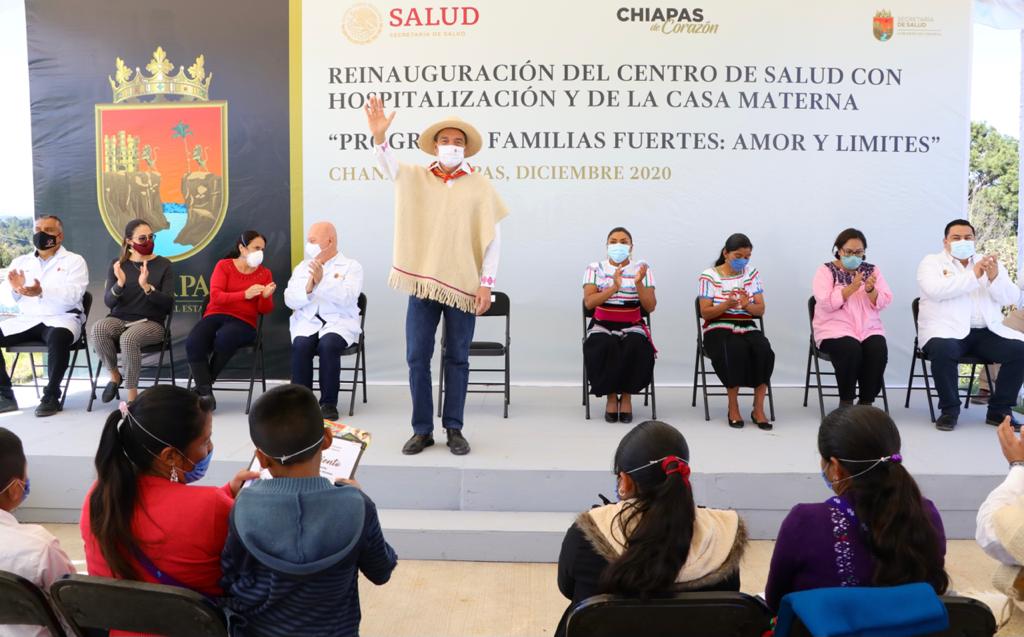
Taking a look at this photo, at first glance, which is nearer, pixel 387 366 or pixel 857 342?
pixel 857 342

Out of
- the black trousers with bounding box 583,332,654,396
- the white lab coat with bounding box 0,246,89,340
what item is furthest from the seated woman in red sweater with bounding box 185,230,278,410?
the black trousers with bounding box 583,332,654,396

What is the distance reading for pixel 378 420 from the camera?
4531mm

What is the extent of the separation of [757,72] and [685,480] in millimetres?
4487

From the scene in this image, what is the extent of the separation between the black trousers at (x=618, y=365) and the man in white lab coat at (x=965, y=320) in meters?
1.60

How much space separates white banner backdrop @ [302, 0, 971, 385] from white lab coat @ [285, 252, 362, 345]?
0.78 meters

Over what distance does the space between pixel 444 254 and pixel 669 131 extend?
2.43 meters

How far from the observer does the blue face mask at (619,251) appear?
15.1 ft

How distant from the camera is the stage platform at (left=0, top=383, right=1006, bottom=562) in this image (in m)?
3.29

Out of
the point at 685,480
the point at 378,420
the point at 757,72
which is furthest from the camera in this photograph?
the point at 757,72

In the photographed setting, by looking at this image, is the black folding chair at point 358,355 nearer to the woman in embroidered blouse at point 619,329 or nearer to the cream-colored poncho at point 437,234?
the cream-colored poncho at point 437,234

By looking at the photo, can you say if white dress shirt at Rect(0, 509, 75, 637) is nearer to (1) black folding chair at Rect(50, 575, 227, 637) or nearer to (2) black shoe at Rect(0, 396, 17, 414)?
(1) black folding chair at Rect(50, 575, 227, 637)

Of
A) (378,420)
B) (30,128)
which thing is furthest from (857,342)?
(30,128)

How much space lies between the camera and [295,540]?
1.52 m

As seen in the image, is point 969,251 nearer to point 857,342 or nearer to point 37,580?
point 857,342
